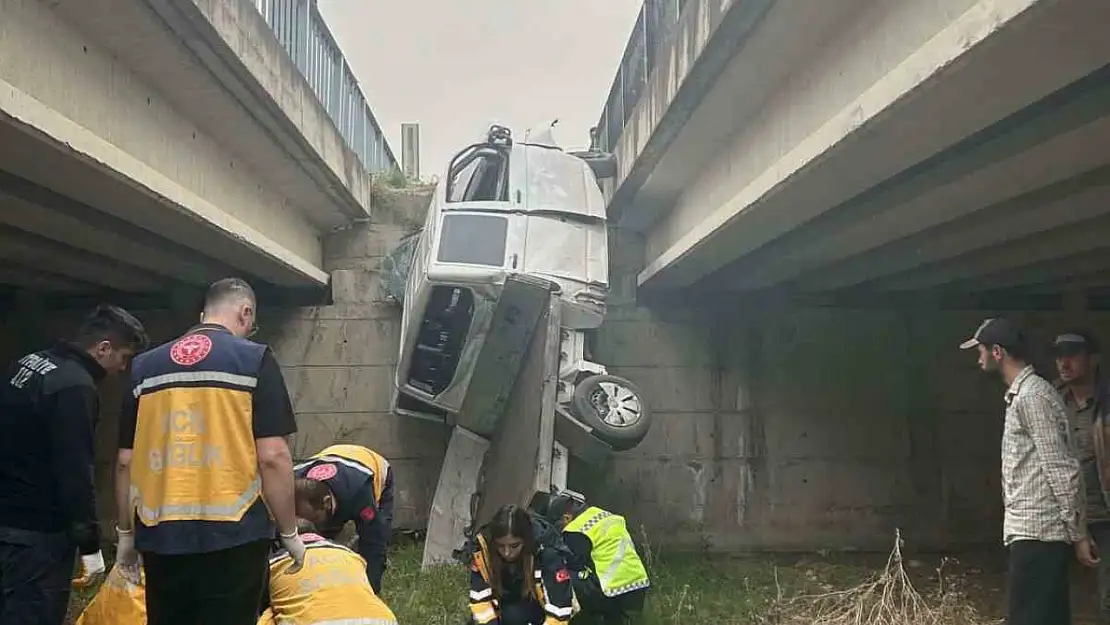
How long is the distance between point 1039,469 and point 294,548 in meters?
2.93

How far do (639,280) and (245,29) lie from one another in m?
4.32

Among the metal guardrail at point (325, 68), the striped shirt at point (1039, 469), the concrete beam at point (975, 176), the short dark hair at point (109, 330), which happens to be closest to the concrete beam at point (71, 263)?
the metal guardrail at point (325, 68)

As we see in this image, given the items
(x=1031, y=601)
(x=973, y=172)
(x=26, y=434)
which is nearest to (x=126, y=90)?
(x=26, y=434)

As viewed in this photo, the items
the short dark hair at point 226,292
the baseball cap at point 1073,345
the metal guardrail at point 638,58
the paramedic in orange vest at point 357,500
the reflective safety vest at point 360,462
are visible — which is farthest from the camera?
the metal guardrail at point 638,58

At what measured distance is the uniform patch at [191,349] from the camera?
2.91m

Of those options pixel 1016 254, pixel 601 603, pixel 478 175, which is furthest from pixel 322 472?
pixel 1016 254

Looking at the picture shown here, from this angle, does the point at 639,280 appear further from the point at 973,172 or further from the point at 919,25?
the point at 919,25

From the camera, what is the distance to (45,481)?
3504mm

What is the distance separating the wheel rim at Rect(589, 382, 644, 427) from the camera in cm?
634

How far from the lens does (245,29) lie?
14.5ft

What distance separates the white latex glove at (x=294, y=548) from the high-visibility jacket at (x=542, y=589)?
138 centimetres

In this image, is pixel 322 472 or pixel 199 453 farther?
pixel 322 472

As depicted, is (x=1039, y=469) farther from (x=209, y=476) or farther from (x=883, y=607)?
(x=209, y=476)

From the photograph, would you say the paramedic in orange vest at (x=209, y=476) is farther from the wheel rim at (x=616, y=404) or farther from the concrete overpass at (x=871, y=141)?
the wheel rim at (x=616, y=404)
